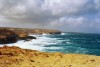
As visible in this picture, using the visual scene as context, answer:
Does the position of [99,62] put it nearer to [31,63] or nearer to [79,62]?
[79,62]

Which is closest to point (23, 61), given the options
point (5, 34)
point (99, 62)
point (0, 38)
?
point (99, 62)

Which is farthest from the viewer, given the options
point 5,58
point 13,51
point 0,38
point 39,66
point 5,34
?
point 5,34

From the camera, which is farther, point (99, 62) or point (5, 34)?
point (5, 34)

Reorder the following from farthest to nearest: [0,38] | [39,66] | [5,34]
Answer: [5,34]
[0,38]
[39,66]

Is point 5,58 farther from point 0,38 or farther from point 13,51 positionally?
point 0,38

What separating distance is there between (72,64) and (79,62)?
864mm

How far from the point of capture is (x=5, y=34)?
66.9 meters

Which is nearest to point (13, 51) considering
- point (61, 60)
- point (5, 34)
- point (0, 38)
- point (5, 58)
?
point (5, 58)

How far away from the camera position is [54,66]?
44.0 ft

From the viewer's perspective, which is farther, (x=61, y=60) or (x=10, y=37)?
(x=10, y=37)

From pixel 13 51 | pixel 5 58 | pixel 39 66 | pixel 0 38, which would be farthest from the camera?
pixel 0 38

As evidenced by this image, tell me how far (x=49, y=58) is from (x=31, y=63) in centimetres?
207

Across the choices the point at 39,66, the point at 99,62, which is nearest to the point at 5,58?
the point at 39,66

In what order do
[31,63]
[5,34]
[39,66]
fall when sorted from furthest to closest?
[5,34]
[31,63]
[39,66]
